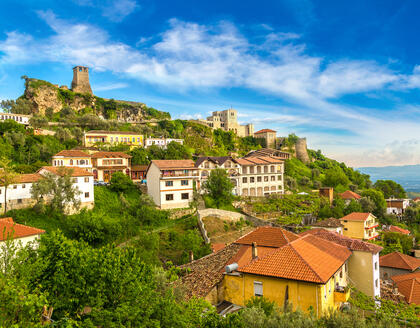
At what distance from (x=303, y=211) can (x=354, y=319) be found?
40917mm

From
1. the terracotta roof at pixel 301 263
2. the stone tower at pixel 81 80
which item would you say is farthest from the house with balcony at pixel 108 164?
the stone tower at pixel 81 80

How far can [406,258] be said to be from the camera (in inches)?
1358

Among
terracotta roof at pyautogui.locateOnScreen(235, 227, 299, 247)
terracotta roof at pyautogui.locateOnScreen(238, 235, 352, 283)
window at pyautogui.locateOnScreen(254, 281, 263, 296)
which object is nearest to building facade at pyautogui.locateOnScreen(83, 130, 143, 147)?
terracotta roof at pyautogui.locateOnScreen(235, 227, 299, 247)

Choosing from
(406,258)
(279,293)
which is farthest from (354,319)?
(406,258)

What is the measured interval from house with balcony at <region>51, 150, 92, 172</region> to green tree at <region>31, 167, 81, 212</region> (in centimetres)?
1188

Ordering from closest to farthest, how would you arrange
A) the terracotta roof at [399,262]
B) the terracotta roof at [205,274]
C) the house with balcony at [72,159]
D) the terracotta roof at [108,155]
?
the terracotta roof at [205,274]
the terracotta roof at [399,262]
the house with balcony at [72,159]
the terracotta roof at [108,155]

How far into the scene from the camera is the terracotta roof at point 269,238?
60.4ft

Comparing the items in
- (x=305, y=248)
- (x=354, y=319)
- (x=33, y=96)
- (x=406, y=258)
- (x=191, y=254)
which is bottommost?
(x=406, y=258)

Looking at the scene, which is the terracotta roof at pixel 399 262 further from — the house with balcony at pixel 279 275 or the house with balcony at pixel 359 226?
the house with balcony at pixel 279 275

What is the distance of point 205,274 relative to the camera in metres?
18.8

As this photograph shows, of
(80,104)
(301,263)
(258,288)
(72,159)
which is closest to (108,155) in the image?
(72,159)

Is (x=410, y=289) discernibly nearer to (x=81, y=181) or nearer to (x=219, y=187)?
(x=219, y=187)

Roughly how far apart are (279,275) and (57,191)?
26.8 meters

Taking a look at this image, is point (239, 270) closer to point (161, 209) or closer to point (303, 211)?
point (161, 209)
